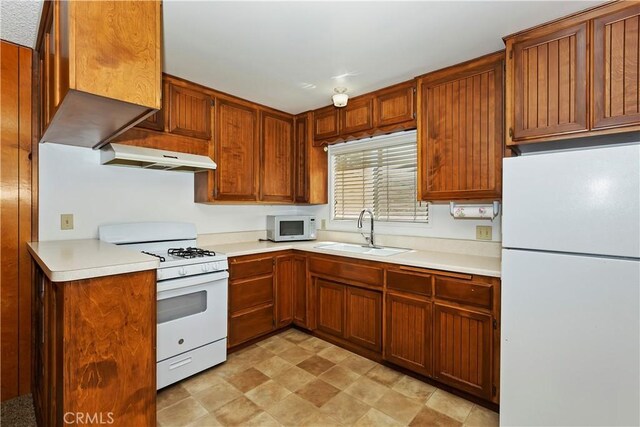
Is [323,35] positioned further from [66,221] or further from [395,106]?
[66,221]

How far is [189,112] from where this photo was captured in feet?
8.77

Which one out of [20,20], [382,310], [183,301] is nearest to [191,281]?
[183,301]

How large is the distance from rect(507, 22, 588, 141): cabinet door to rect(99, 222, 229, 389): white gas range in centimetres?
233

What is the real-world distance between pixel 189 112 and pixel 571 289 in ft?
9.55

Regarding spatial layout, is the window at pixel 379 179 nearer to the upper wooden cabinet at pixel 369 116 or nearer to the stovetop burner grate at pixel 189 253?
the upper wooden cabinet at pixel 369 116

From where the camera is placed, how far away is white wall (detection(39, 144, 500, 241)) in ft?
7.29

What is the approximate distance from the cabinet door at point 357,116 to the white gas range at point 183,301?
170 centimetres

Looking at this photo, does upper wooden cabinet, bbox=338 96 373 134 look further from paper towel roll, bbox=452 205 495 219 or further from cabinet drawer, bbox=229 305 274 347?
cabinet drawer, bbox=229 305 274 347

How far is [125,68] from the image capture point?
51.6 inches

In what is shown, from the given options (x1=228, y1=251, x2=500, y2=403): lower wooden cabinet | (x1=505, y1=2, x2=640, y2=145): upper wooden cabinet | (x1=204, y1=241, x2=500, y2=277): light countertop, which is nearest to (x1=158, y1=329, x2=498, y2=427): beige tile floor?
(x1=228, y1=251, x2=500, y2=403): lower wooden cabinet

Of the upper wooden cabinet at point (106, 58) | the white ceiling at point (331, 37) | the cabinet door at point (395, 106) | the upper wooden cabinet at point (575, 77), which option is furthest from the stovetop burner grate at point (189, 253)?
the upper wooden cabinet at point (575, 77)

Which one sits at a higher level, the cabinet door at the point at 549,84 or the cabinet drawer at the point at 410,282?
the cabinet door at the point at 549,84

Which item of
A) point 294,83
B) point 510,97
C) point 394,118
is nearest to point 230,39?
point 294,83

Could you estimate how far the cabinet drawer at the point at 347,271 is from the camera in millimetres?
2520
